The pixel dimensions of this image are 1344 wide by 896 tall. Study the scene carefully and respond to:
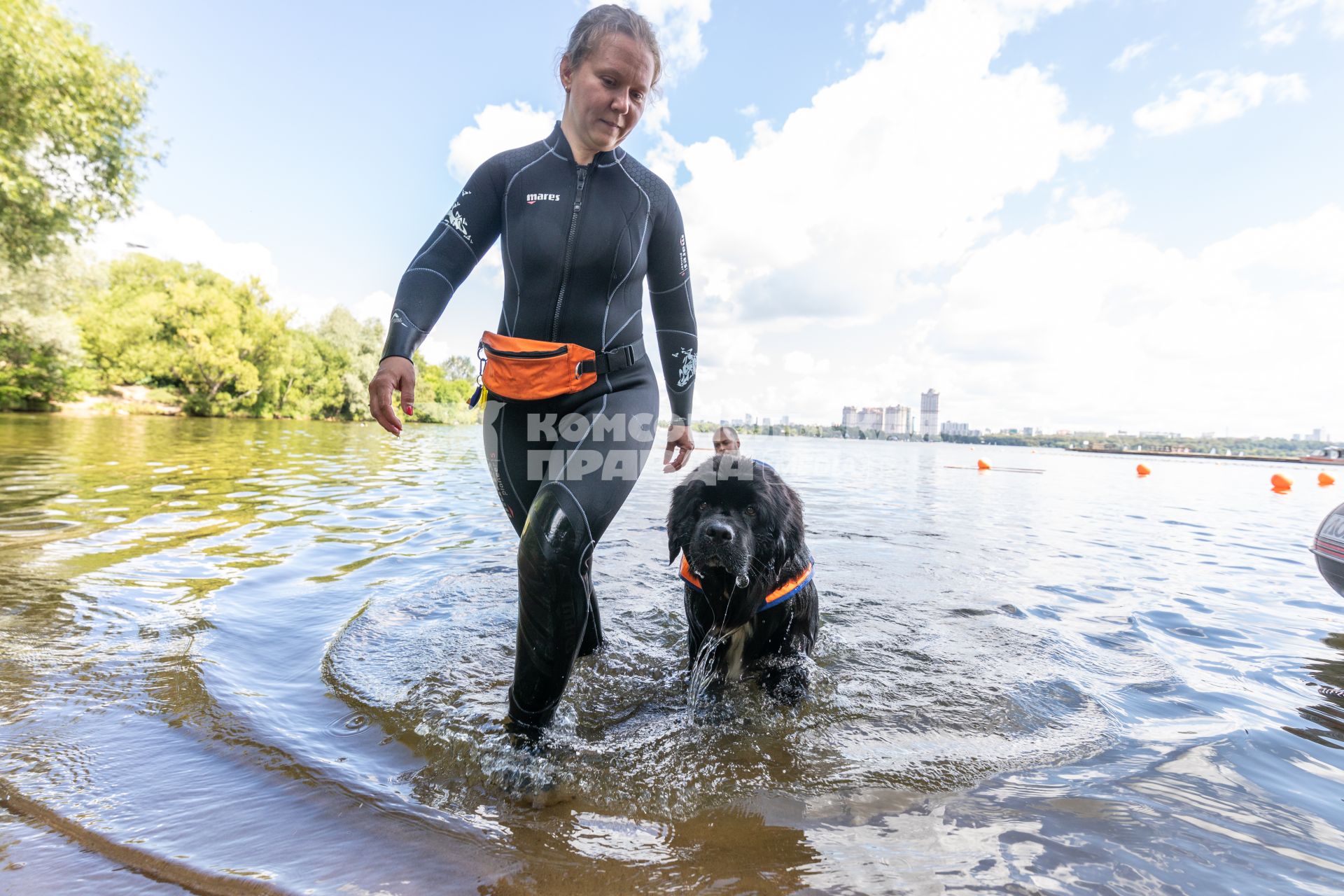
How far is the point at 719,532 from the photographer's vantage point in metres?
3.17

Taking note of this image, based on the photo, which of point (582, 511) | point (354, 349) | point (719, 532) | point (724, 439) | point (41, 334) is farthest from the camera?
point (354, 349)

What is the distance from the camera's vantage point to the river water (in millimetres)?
1931

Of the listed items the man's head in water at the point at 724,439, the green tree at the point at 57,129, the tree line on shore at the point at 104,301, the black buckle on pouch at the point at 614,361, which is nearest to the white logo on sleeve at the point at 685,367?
the black buckle on pouch at the point at 614,361

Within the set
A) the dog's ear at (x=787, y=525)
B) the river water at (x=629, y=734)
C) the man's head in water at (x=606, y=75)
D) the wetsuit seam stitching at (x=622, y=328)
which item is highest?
the man's head in water at (x=606, y=75)

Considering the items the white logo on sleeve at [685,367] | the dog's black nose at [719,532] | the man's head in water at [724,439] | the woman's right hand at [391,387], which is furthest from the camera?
the man's head in water at [724,439]

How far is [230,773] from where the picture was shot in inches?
90.7

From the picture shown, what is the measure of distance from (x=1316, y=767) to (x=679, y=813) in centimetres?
284

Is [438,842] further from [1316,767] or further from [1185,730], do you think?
[1316,767]

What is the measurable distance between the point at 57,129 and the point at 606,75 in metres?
21.5

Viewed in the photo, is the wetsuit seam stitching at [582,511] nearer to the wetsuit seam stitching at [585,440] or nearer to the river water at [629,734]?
the wetsuit seam stitching at [585,440]

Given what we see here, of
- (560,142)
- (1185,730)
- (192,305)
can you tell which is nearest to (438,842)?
(560,142)

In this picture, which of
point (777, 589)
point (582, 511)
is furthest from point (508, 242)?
point (777, 589)

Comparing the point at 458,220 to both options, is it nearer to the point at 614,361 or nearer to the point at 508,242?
the point at 508,242

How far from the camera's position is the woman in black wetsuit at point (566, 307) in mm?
2500
